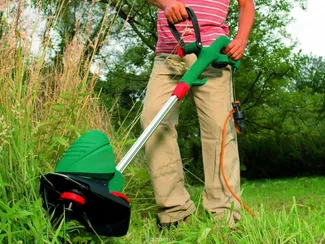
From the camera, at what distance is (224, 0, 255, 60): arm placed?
10.9 feet

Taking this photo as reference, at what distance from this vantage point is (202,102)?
3.52 metres

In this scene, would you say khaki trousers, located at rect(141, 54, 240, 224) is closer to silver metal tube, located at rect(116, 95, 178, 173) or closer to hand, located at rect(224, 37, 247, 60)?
hand, located at rect(224, 37, 247, 60)

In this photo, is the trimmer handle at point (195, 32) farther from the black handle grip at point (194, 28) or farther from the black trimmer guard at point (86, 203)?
the black trimmer guard at point (86, 203)

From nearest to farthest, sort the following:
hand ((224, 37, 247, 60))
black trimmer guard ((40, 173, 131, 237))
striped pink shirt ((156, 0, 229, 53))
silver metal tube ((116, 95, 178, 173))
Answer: black trimmer guard ((40, 173, 131, 237)) < silver metal tube ((116, 95, 178, 173)) < hand ((224, 37, 247, 60)) < striped pink shirt ((156, 0, 229, 53))

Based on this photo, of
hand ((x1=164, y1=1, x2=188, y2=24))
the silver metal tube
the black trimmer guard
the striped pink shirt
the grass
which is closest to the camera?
the black trimmer guard

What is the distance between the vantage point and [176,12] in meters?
3.03

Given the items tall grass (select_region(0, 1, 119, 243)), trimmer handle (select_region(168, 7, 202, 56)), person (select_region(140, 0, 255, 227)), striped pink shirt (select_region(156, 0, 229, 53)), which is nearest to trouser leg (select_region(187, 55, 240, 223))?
person (select_region(140, 0, 255, 227))

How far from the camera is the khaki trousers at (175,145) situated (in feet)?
11.5

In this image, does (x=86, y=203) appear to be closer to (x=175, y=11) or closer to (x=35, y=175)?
(x=35, y=175)

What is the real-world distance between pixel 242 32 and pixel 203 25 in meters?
0.22

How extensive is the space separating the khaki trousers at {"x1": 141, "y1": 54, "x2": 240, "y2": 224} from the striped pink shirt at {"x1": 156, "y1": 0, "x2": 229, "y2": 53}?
9 cm

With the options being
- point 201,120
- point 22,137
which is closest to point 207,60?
point 201,120

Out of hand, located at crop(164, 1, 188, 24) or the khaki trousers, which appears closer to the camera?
hand, located at crop(164, 1, 188, 24)

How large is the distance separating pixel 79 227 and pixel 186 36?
1346 millimetres
